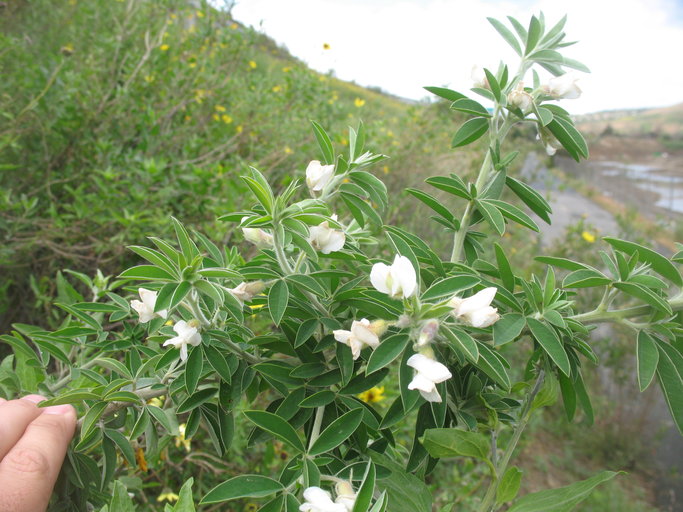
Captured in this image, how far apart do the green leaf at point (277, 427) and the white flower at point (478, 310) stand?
0.24 m

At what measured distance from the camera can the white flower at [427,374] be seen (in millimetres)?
500

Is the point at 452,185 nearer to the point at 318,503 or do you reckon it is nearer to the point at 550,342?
the point at 550,342

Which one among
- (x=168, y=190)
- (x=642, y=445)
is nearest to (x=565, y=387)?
(x=168, y=190)

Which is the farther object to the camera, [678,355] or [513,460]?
[513,460]

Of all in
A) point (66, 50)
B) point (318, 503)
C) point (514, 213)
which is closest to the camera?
point (318, 503)

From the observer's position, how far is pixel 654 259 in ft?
2.12

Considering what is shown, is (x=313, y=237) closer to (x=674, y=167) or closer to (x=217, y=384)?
(x=217, y=384)

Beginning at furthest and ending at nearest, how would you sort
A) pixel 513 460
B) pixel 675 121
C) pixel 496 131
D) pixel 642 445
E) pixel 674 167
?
pixel 675 121 < pixel 674 167 < pixel 642 445 < pixel 513 460 < pixel 496 131

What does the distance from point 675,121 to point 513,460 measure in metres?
20.6

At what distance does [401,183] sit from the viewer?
3.40 meters

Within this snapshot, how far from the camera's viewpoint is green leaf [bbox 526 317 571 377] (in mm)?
582

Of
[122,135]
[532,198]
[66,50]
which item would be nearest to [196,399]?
[532,198]

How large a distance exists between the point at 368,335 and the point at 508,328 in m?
0.19

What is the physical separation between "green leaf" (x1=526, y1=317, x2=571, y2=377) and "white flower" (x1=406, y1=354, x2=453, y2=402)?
16 cm
